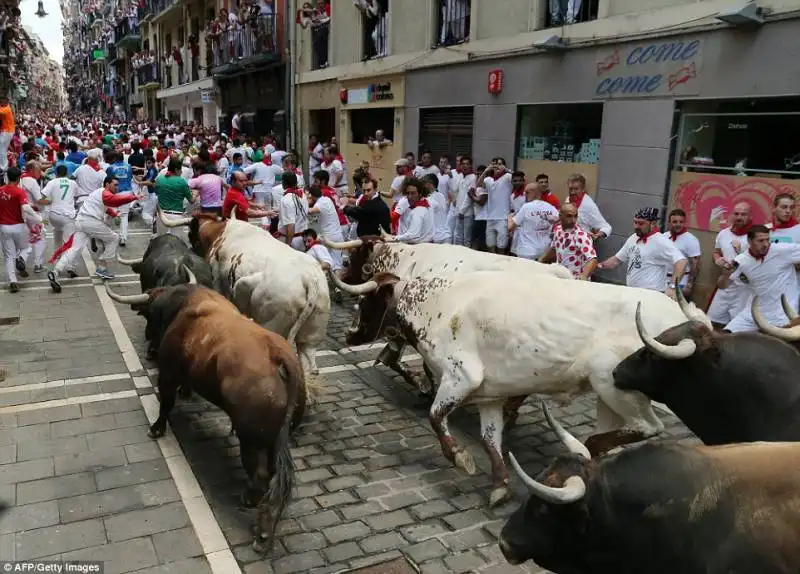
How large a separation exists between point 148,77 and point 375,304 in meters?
48.8

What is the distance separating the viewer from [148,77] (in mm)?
48812

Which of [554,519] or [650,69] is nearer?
[554,519]

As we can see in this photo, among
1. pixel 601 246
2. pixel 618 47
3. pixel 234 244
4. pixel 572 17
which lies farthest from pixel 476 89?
pixel 234 244

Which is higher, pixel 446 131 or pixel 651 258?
pixel 446 131

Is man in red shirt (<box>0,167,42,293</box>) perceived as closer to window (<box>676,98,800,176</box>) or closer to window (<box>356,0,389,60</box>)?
window (<box>676,98,800,176</box>)

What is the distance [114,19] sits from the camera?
6297cm

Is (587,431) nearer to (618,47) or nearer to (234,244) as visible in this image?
(234,244)

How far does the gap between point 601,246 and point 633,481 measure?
369 inches

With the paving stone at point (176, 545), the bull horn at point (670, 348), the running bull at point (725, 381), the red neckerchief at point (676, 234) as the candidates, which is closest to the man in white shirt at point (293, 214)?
the red neckerchief at point (676, 234)

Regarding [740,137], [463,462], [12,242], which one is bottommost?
[463,462]

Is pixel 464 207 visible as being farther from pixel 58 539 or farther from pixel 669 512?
pixel 669 512

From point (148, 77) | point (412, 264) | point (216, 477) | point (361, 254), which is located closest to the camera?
point (216, 477)

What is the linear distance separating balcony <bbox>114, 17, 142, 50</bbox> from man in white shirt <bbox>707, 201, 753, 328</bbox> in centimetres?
5113

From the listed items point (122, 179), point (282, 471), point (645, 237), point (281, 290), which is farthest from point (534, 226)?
point (122, 179)
